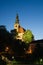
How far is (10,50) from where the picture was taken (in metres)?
67.4

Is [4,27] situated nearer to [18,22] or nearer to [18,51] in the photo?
[18,51]

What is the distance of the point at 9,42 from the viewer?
205 ft

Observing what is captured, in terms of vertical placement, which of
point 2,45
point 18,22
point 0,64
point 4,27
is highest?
point 18,22

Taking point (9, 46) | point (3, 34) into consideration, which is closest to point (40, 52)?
point (9, 46)

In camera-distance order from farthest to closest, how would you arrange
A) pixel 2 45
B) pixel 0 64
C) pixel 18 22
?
1. pixel 18 22
2. pixel 2 45
3. pixel 0 64

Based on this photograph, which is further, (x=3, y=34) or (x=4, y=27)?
(x=4, y=27)

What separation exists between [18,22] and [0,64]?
14129 cm

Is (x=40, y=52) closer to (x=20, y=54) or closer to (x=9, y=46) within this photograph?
(x=20, y=54)

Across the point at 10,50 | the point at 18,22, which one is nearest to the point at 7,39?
the point at 10,50

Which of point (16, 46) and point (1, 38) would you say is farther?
point (16, 46)

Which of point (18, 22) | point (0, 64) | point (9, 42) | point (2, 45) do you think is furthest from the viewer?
point (18, 22)

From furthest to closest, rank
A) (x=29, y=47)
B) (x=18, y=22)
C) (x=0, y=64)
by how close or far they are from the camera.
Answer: (x=18, y=22)
(x=29, y=47)
(x=0, y=64)

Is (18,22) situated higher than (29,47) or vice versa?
(18,22)

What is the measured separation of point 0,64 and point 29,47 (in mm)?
50431
